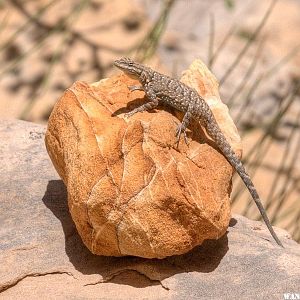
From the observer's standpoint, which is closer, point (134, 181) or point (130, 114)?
point (134, 181)

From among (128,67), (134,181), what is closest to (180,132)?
(134,181)

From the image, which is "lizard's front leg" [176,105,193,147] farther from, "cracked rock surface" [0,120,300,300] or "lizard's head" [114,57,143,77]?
"cracked rock surface" [0,120,300,300]

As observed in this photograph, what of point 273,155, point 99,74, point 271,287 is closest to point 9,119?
point 271,287

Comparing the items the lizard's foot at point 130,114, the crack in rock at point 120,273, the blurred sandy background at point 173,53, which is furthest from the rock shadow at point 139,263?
the blurred sandy background at point 173,53

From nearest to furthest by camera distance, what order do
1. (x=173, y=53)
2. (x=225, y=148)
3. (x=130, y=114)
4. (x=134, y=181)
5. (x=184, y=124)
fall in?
(x=134, y=181), (x=130, y=114), (x=184, y=124), (x=225, y=148), (x=173, y=53)

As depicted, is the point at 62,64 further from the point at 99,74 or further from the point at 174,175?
the point at 174,175

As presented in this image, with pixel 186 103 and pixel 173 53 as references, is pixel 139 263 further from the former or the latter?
pixel 173 53

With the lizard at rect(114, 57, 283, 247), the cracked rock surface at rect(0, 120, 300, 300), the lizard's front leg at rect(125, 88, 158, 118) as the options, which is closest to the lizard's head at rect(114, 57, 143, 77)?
the lizard at rect(114, 57, 283, 247)
